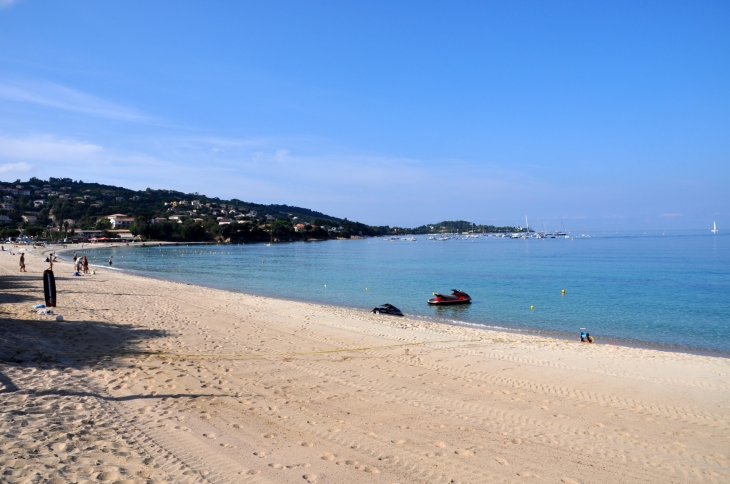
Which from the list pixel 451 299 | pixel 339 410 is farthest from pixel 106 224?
pixel 339 410

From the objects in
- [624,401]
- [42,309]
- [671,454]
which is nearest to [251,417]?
[671,454]

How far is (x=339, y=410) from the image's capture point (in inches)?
280

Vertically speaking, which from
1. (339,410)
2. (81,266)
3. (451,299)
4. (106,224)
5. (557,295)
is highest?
(106,224)

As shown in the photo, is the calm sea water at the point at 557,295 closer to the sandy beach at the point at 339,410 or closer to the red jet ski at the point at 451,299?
the red jet ski at the point at 451,299

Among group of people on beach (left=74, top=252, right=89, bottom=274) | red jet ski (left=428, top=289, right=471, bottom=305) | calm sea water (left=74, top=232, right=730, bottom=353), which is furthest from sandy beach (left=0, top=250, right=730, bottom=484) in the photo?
group of people on beach (left=74, top=252, right=89, bottom=274)

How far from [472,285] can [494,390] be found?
1102 inches

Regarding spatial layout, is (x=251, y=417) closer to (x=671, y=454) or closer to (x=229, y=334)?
(x=671, y=454)

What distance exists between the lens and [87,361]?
8.82m

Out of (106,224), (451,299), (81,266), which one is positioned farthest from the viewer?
(106,224)

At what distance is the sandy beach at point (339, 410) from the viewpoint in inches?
201

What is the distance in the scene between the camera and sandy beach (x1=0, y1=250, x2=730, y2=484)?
509cm

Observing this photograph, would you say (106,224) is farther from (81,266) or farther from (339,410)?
(339,410)

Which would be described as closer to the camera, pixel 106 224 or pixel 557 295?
pixel 557 295

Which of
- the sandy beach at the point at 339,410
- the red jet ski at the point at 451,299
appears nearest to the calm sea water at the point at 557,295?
the red jet ski at the point at 451,299
